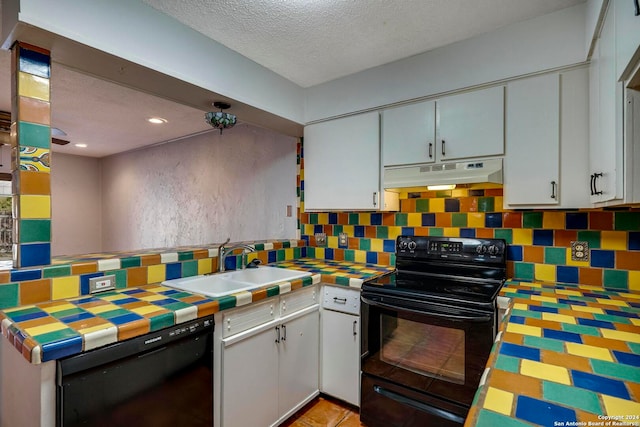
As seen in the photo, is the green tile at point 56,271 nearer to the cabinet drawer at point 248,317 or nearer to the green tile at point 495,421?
the cabinet drawer at point 248,317

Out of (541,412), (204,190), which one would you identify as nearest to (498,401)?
(541,412)

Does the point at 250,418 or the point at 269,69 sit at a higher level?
the point at 269,69

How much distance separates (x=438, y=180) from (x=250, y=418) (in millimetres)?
1633

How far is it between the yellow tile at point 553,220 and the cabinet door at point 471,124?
0.48 meters

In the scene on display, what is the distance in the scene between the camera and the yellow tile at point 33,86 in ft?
4.21

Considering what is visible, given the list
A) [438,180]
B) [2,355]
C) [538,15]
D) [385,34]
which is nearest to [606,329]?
[438,180]

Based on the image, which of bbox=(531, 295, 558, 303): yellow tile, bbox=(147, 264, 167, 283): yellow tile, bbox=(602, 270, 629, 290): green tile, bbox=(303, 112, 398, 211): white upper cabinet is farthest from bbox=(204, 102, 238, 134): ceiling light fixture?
bbox=(602, 270, 629, 290): green tile

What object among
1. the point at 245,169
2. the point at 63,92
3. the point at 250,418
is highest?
the point at 63,92

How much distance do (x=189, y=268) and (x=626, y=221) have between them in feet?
7.97

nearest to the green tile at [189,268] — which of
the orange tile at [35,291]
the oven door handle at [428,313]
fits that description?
the orange tile at [35,291]

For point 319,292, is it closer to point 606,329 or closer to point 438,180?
point 438,180

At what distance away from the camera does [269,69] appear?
220cm

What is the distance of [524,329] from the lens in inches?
42.7

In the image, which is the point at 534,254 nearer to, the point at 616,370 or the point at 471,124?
the point at 471,124
